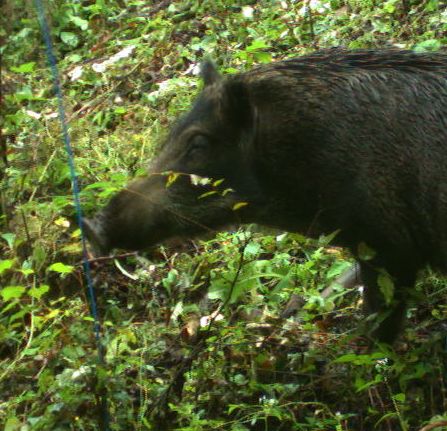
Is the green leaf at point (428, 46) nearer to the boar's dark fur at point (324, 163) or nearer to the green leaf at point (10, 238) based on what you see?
the boar's dark fur at point (324, 163)

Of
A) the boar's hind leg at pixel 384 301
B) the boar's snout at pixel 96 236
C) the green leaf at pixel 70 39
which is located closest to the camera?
the boar's snout at pixel 96 236

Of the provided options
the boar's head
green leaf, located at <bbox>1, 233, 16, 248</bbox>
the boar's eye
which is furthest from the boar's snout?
green leaf, located at <bbox>1, 233, 16, 248</bbox>

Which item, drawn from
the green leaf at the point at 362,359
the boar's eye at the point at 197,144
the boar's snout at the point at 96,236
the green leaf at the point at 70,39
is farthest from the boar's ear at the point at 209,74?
the green leaf at the point at 70,39

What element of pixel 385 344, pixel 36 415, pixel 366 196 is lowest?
pixel 385 344

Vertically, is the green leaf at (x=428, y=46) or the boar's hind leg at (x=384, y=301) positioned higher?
the green leaf at (x=428, y=46)

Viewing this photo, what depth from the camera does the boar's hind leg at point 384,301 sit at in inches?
200

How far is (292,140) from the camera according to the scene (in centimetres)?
495

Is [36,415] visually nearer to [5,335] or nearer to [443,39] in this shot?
[5,335]

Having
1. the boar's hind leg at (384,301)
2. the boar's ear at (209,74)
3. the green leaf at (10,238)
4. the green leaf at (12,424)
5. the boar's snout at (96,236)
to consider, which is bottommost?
the boar's hind leg at (384,301)

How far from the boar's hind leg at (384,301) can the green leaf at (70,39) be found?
5601 millimetres

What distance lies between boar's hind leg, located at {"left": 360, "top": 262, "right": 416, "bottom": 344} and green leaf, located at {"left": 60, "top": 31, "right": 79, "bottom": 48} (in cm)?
560

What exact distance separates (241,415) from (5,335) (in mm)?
1196

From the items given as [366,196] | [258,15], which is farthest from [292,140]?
[258,15]

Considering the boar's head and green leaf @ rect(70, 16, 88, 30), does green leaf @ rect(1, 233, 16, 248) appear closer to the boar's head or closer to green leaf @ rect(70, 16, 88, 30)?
the boar's head
